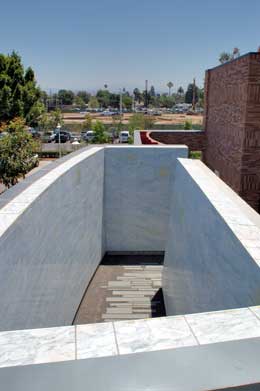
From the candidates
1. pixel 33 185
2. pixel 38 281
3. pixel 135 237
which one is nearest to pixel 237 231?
pixel 38 281

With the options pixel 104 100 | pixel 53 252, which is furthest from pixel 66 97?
pixel 53 252

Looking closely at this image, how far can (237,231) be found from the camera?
3893mm

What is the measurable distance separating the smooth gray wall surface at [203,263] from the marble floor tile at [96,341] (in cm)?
152

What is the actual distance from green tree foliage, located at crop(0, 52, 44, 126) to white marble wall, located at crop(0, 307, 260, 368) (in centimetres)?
2534

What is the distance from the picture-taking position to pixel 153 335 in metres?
2.21

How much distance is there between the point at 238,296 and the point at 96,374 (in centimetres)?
218

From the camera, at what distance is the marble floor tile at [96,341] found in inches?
79.5

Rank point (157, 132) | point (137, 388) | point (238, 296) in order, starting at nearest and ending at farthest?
point (137, 388) → point (238, 296) → point (157, 132)

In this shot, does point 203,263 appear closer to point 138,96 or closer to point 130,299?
point 130,299

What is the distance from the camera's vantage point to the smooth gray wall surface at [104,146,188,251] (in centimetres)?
1096

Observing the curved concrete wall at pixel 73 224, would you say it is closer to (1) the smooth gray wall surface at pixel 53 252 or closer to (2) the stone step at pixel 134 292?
(1) the smooth gray wall surface at pixel 53 252

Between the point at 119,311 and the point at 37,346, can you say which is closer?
the point at 37,346

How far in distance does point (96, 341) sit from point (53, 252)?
4.20m

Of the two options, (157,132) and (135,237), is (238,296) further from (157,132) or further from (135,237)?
(157,132)
